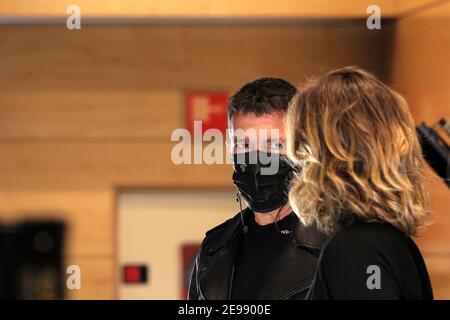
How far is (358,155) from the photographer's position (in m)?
0.96

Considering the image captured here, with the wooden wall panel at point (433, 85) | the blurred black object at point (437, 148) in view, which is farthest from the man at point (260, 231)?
the wooden wall panel at point (433, 85)

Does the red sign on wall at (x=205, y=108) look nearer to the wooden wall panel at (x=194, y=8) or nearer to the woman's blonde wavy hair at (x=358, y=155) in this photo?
the wooden wall panel at (x=194, y=8)

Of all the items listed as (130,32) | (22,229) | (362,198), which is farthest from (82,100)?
(362,198)

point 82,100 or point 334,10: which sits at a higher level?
point 334,10

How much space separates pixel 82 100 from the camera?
135 inches

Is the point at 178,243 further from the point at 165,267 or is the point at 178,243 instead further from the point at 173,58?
the point at 173,58

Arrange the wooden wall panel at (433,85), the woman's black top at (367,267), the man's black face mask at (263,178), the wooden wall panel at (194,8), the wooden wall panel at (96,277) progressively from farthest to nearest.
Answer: the wooden wall panel at (96,277), the wooden wall panel at (194,8), the wooden wall panel at (433,85), the man's black face mask at (263,178), the woman's black top at (367,267)

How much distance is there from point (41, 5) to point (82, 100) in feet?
1.42

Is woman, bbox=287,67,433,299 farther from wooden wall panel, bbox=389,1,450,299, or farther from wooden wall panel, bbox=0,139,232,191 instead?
wooden wall panel, bbox=0,139,232,191

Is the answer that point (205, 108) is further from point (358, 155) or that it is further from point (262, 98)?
point (358, 155)

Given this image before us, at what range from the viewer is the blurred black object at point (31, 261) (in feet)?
10.9

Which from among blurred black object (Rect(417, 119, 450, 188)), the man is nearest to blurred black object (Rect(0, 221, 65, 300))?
blurred black object (Rect(417, 119, 450, 188))

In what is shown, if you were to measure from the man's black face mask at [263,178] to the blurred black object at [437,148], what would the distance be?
1132 millimetres

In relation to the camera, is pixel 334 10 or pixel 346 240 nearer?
pixel 346 240
